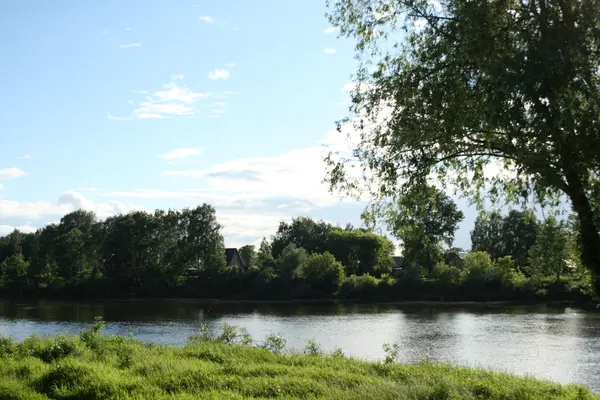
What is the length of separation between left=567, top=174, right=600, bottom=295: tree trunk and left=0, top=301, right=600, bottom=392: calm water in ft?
34.1

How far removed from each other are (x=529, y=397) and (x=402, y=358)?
19.7 metres

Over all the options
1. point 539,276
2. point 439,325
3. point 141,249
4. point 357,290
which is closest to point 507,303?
point 357,290

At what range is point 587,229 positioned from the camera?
32.8ft

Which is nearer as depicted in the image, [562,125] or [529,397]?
[562,125]

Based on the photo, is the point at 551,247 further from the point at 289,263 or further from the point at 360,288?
the point at 289,263

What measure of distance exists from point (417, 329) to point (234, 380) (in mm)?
34351

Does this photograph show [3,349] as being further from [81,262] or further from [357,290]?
[81,262]

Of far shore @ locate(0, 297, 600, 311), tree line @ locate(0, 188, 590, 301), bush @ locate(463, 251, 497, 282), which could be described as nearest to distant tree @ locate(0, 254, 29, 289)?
tree line @ locate(0, 188, 590, 301)

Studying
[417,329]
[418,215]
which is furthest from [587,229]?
[417,329]

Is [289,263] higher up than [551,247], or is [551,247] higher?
[289,263]

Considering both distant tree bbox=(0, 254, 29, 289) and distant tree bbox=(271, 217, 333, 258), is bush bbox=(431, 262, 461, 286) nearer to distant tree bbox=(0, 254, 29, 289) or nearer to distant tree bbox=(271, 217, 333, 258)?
distant tree bbox=(271, 217, 333, 258)

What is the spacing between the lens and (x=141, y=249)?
84.9 m

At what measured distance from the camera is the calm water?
1155 inches

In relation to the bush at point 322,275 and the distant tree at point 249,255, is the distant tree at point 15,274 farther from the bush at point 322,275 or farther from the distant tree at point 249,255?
the bush at point 322,275
